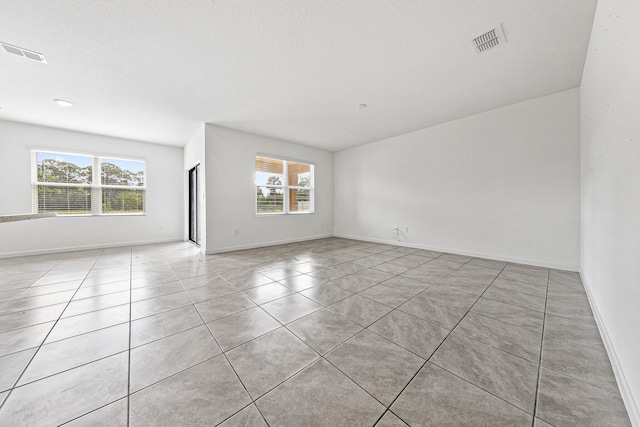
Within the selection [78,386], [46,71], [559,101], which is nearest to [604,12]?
[559,101]

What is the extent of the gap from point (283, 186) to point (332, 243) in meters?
1.91

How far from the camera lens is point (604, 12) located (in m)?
1.72

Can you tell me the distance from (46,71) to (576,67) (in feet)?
20.6

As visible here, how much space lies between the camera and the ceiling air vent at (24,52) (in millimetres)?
2236

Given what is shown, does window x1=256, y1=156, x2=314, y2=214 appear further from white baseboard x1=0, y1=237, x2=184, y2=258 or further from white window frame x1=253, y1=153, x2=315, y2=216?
white baseboard x1=0, y1=237, x2=184, y2=258

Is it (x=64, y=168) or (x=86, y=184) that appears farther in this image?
(x=86, y=184)

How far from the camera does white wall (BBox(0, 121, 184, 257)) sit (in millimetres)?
4277

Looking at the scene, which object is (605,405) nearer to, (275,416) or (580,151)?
(275,416)

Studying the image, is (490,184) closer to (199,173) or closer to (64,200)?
(199,173)

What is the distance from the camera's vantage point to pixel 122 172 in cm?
539

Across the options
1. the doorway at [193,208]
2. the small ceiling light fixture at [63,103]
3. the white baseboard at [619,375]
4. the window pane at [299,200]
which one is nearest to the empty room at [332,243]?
the white baseboard at [619,375]

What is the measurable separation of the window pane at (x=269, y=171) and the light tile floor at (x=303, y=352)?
2.97 m

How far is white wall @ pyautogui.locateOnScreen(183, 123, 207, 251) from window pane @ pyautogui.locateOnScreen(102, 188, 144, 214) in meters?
1.01

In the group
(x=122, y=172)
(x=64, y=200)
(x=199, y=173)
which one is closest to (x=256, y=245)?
(x=199, y=173)
